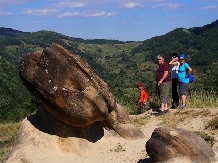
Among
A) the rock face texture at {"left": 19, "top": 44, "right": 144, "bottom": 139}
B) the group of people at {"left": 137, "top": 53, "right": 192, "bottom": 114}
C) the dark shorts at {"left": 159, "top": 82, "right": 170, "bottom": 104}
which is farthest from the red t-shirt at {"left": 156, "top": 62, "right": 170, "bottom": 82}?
the rock face texture at {"left": 19, "top": 44, "right": 144, "bottom": 139}

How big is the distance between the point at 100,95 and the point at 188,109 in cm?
583

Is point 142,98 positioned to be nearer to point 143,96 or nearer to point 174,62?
point 143,96

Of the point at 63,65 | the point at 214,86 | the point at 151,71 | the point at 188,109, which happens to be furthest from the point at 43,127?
the point at 151,71

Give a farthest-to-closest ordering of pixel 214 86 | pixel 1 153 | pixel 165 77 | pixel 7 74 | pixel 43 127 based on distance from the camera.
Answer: pixel 7 74 < pixel 214 86 < pixel 1 153 < pixel 165 77 < pixel 43 127

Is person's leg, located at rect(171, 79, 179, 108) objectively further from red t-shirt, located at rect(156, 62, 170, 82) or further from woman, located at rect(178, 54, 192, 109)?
red t-shirt, located at rect(156, 62, 170, 82)

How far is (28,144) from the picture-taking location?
10117mm

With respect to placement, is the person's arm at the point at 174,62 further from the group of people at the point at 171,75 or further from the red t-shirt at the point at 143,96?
the red t-shirt at the point at 143,96

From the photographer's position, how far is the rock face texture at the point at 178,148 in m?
7.98

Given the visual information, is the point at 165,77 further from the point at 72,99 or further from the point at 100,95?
Answer: the point at 72,99

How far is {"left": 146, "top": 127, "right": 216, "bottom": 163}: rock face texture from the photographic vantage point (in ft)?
26.2

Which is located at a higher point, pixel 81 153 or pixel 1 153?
pixel 81 153

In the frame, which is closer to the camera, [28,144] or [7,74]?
[28,144]

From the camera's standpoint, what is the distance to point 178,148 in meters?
8.09

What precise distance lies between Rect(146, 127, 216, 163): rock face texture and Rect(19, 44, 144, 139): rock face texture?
2.37 m
